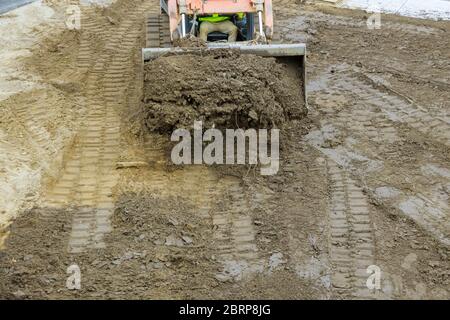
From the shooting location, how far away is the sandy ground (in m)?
5.61

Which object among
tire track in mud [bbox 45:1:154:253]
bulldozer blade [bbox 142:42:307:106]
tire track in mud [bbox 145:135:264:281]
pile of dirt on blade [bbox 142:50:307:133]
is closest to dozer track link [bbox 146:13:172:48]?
tire track in mud [bbox 45:1:154:253]

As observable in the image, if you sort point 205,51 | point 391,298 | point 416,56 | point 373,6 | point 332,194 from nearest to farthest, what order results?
1. point 391,298
2. point 332,194
3. point 205,51
4. point 416,56
5. point 373,6

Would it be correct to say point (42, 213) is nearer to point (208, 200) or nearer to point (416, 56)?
point (208, 200)

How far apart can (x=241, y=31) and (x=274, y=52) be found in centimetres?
112

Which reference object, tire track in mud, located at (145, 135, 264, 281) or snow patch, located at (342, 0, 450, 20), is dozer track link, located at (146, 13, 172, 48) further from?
snow patch, located at (342, 0, 450, 20)

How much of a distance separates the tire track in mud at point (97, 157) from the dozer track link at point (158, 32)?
382 mm

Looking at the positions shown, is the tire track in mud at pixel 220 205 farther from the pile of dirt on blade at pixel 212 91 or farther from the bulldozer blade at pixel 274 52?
the bulldozer blade at pixel 274 52

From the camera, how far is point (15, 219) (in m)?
6.41

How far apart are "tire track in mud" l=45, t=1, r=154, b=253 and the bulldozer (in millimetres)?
1075

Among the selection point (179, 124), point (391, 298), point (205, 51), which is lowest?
point (391, 298)

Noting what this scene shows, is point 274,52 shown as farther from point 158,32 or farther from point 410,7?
point 410,7

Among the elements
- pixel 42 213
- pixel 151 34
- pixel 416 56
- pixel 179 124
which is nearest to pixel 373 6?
pixel 416 56

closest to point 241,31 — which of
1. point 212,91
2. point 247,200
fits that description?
point 212,91

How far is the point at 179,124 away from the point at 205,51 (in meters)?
1.01
